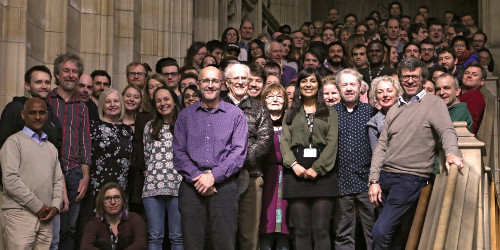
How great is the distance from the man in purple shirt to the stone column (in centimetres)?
286

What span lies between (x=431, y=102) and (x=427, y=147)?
37cm

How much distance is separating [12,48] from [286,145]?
3.61m

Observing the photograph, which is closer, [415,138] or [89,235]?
[415,138]

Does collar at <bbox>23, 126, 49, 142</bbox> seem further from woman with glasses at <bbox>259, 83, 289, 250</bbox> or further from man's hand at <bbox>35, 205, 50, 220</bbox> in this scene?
woman with glasses at <bbox>259, 83, 289, 250</bbox>

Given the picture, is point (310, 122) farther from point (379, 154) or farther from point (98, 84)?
point (98, 84)

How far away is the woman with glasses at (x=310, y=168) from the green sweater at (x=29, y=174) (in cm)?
203

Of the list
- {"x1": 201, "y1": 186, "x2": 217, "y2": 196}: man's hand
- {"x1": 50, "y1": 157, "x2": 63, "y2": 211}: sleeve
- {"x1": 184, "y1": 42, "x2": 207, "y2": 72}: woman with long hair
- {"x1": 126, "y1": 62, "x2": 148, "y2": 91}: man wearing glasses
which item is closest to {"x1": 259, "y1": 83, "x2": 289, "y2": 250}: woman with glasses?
{"x1": 201, "y1": 186, "x2": 217, "y2": 196}: man's hand

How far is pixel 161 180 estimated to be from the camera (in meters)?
8.48

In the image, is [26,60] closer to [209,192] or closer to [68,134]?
[68,134]

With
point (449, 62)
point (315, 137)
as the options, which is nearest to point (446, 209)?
point (315, 137)

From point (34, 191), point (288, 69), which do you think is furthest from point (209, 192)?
point (288, 69)

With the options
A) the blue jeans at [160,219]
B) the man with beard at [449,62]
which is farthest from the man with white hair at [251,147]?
the man with beard at [449,62]

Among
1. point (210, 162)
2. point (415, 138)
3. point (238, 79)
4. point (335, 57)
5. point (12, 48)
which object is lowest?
point (210, 162)

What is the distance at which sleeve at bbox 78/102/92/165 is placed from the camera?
877 centimetres
